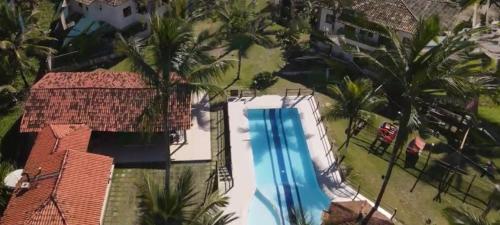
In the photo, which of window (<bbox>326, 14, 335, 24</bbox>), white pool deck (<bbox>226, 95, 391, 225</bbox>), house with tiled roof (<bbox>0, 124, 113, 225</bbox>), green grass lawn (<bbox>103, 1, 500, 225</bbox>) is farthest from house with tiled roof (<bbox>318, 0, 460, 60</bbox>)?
house with tiled roof (<bbox>0, 124, 113, 225</bbox>)

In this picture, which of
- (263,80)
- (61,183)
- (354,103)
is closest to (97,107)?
(61,183)

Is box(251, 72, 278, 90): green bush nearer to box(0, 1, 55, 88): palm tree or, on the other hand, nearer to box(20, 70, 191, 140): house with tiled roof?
box(20, 70, 191, 140): house with tiled roof

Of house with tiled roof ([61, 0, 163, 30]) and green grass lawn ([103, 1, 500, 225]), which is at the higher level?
house with tiled roof ([61, 0, 163, 30])

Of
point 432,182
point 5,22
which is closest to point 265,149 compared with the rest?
point 432,182

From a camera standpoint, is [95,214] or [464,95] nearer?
[464,95]

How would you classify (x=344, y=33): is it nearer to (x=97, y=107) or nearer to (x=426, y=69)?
(x=426, y=69)

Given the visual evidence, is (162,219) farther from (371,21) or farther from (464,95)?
(371,21)
